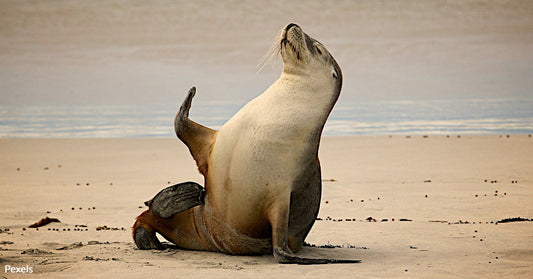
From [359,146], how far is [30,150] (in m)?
9.47

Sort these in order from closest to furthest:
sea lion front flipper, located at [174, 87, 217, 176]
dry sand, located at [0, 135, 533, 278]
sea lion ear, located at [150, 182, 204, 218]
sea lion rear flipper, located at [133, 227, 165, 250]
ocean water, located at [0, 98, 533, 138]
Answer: dry sand, located at [0, 135, 533, 278] < sea lion ear, located at [150, 182, 204, 218] < sea lion front flipper, located at [174, 87, 217, 176] < sea lion rear flipper, located at [133, 227, 165, 250] < ocean water, located at [0, 98, 533, 138]

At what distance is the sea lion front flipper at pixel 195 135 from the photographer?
6094 millimetres

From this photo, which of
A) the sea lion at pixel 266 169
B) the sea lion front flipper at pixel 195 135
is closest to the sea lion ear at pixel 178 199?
the sea lion at pixel 266 169

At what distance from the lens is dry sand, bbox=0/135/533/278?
557cm

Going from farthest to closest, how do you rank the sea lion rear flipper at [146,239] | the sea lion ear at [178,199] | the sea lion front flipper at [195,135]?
1. the sea lion rear flipper at [146,239]
2. the sea lion front flipper at [195,135]
3. the sea lion ear at [178,199]

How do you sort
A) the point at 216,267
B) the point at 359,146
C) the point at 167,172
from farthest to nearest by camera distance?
the point at 359,146 < the point at 167,172 < the point at 216,267

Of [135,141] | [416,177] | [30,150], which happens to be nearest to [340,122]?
[135,141]

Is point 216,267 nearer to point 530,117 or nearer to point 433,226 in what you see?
point 433,226

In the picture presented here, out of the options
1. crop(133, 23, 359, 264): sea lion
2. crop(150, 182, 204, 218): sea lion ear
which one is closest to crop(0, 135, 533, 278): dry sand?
crop(133, 23, 359, 264): sea lion

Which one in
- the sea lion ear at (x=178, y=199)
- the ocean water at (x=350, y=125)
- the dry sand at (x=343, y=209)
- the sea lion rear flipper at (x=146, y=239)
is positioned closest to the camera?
the dry sand at (x=343, y=209)

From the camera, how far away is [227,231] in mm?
5891

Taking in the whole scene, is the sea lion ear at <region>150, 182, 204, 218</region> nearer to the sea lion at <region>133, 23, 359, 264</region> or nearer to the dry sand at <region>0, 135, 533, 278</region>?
the sea lion at <region>133, 23, 359, 264</region>

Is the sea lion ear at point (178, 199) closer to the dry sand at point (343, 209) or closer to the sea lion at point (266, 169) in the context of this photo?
the sea lion at point (266, 169)

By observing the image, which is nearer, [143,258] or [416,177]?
[143,258]
